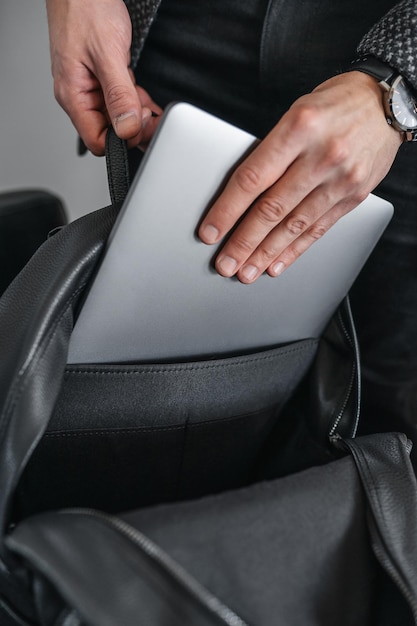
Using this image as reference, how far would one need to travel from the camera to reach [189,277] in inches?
20.7

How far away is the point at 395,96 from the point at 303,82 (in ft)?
0.48

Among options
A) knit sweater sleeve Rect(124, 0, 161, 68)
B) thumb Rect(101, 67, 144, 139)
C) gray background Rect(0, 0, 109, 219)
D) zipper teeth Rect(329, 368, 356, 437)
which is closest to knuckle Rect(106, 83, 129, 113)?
thumb Rect(101, 67, 144, 139)

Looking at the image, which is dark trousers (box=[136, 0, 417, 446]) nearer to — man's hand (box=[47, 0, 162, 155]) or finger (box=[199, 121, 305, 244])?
man's hand (box=[47, 0, 162, 155])

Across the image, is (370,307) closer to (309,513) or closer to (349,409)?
(349,409)

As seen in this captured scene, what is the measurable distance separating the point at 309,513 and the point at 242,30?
51 cm

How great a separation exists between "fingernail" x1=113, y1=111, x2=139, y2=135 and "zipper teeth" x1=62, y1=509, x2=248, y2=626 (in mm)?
339

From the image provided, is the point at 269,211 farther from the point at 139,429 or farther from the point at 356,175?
the point at 139,429

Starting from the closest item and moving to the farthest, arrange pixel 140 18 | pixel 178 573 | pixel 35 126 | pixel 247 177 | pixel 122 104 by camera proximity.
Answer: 1. pixel 178 573
2. pixel 247 177
3. pixel 122 104
4. pixel 140 18
5. pixel 35 126

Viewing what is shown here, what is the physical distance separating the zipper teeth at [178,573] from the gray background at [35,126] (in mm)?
1033

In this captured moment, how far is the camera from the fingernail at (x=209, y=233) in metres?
0.50

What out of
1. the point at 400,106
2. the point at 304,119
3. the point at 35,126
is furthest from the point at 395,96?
the point at 35,126

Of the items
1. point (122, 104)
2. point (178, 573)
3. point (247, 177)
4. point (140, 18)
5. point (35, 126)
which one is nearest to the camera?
point (178, 573)

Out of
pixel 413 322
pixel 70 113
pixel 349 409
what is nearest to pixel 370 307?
pixel 413 322

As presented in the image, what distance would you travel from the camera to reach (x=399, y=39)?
22.5 inches
